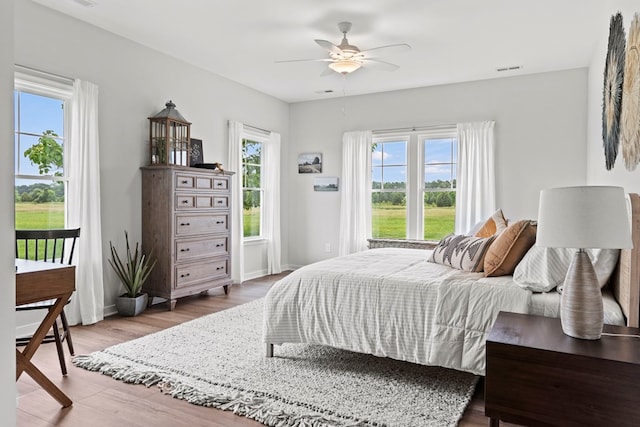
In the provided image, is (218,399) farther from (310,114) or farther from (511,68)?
(310,114)

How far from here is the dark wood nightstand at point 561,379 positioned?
57.1 inches

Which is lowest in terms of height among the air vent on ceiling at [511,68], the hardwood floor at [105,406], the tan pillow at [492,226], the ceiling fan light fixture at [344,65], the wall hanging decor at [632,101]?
the hardwood floor at [105,406]

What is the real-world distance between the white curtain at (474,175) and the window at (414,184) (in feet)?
0.65

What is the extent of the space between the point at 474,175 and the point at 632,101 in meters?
3.16

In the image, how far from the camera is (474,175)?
5.38 m

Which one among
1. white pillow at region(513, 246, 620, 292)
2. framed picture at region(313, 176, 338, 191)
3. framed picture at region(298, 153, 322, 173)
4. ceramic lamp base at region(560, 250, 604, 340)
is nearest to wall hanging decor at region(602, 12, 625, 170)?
white pillow at region(513, 246, 620, 292)

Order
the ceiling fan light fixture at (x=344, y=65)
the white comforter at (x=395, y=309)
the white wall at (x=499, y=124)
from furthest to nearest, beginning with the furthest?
the white wall at (x=499, y=124) < the ceiling fan light fixture at (x=344, y=65) < the white comforter at (x=395, y=309)

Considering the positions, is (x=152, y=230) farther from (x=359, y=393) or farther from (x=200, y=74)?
(x=359, y=393)

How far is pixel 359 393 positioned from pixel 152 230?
9.51 feet

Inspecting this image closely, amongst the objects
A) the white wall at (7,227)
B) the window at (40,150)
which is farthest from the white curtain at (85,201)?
the white wall at (7,227)

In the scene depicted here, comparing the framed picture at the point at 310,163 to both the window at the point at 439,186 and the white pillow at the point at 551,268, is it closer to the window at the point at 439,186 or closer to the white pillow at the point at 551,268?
the window at the point at 439,186

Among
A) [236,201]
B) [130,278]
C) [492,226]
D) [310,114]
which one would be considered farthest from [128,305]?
[310,114]

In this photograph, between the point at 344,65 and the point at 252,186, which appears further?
the point at 252,186

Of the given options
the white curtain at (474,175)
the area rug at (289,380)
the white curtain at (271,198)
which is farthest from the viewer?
the white curtain at (271,198)
